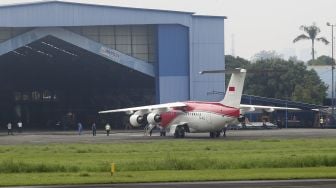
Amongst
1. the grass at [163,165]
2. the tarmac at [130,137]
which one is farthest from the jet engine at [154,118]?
the grass at [163,165]

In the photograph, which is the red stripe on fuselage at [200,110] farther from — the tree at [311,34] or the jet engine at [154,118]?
the tree at [311,34]

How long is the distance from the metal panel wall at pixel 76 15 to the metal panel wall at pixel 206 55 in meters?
2.96

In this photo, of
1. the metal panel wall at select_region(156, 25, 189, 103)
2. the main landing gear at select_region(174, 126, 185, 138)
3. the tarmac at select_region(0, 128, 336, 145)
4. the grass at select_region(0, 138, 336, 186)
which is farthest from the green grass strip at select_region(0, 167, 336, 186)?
the metal panel wall at select_region(156, 25, 189, 103)

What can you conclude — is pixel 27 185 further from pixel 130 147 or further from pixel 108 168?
pixel 130 147

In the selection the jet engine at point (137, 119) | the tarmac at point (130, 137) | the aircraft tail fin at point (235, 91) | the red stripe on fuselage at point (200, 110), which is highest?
the aircraft tail fin at point (235, 91)

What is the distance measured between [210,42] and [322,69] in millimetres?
53272

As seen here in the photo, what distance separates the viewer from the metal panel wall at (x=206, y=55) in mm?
90312

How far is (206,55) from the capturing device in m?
91.2

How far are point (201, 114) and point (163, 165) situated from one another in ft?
105

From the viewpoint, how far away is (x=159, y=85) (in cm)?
8919

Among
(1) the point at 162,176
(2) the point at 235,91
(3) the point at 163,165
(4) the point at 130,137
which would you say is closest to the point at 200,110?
(2) the point at 235,91

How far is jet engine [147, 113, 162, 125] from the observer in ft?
244

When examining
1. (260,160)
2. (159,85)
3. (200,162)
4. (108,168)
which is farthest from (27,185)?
(159,85)

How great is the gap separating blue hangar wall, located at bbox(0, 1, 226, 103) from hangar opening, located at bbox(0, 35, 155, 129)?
20.3 feet
